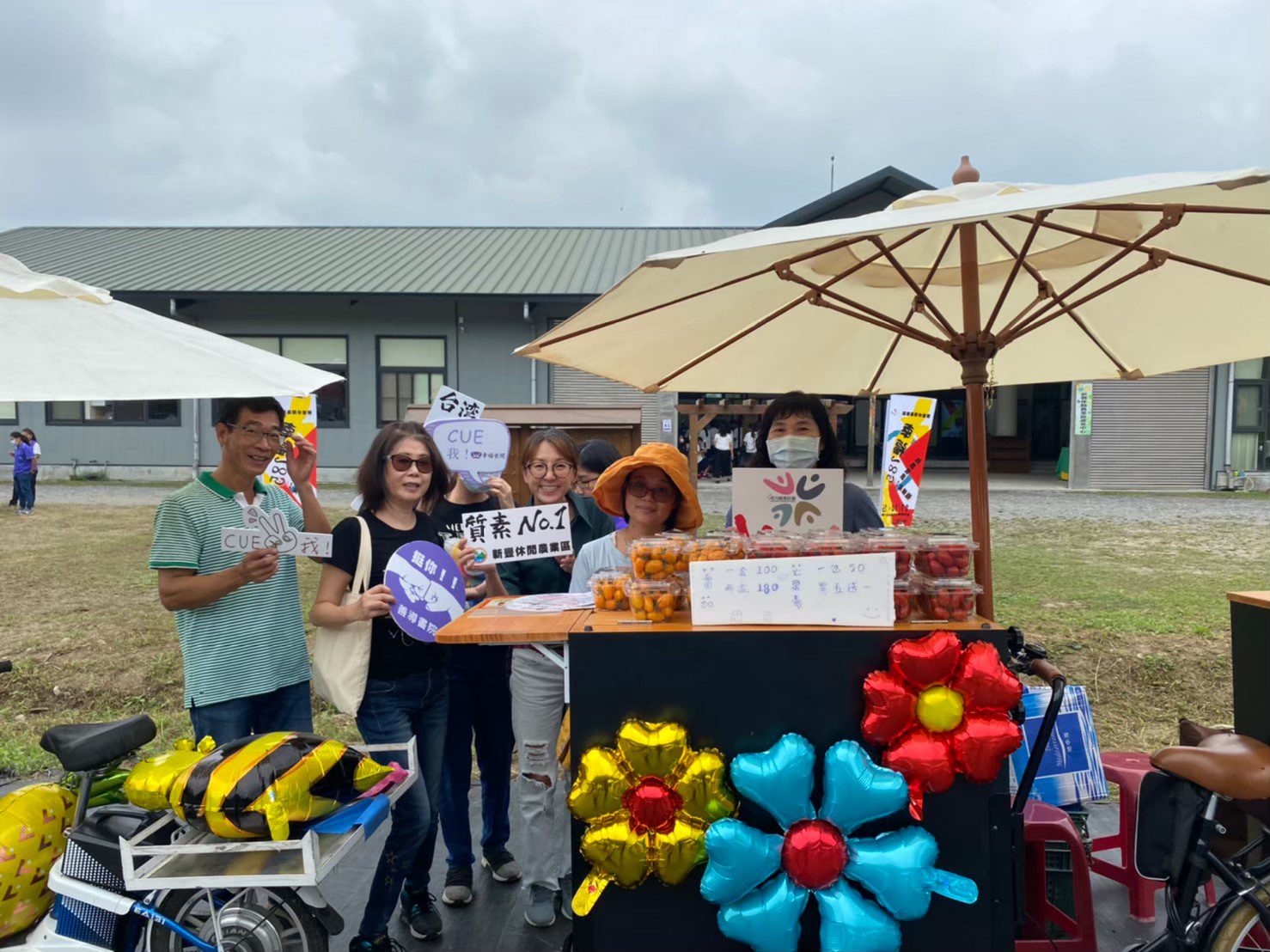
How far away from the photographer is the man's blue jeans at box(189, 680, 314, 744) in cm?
266

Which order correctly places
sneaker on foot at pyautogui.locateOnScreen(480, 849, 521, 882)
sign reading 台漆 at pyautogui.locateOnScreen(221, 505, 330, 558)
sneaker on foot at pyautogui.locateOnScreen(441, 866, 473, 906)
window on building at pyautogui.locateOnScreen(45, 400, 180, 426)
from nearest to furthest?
sign reading 台漆 at pyautogui.locateOnScreen(221, 505, 330, 558) < sneaker on foot at pyautogui.locateOnScreen(441, 866, 473, 906) < sneaker on foot at pyautogui.locateOnScreen(480, 849, 521, 882) < window on building at pyautogui.locateOnScreen(45, 400, 180, 426)

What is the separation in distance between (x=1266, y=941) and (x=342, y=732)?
4.54 metres

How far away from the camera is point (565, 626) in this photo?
2283mm

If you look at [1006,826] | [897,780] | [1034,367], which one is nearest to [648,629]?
[897,780]

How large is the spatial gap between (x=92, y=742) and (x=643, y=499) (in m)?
1.82

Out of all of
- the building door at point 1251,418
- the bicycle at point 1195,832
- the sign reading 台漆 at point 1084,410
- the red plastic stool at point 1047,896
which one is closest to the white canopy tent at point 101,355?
the bicycle at point 1195,832

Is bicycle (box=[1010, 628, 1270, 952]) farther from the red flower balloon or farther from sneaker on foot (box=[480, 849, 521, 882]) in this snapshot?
sneaker on foot (box=[480, 849, 521, 882])

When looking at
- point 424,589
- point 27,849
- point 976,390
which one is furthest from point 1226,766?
point 27,849

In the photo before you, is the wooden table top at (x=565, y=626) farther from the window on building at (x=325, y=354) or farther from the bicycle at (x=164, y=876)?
Answer: the window on building at (x=325, y=354)

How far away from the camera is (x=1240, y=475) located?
58.8 feet

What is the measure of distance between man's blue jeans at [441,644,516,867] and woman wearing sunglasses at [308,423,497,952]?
0.28 m

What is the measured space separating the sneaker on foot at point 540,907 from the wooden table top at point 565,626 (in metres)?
1.22

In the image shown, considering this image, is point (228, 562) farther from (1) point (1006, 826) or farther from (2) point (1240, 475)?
(2) point (1240, 475)

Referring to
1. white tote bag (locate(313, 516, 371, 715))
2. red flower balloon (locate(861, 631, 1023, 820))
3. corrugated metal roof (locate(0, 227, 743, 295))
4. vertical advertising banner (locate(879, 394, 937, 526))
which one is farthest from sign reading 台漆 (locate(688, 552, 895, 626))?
corrugated metal roof (locate(0, 227, 743, 295))
